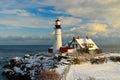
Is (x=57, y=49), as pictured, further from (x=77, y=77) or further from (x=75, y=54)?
(x=77, y=77)

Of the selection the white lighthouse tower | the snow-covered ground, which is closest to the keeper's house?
the white lighthouse tower

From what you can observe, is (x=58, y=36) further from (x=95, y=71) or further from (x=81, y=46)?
(x=95, y=71)

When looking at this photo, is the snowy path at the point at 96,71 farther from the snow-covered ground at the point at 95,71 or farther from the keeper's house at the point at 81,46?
the keeper's house at the point at 81,46

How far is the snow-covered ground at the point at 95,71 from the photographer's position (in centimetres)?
3457

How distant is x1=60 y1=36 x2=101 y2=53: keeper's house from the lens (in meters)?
57.6

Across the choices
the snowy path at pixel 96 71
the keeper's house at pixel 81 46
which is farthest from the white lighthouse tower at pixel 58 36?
the snowy path at pixel 96 71

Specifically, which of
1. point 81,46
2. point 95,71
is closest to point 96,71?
point 95,71

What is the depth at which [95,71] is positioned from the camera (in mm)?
39312

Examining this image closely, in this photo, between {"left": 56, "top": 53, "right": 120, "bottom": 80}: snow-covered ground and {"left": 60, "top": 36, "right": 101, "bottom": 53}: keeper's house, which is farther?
{"left": 60, "top": 36, "right": 101, "bottom": 53}: keeper's house

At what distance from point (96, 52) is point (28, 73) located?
17.6 meters

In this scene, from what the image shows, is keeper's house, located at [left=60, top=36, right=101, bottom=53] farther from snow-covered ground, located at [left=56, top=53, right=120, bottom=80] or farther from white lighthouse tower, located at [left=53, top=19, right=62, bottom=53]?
snow-covered ground, located at [left=56, top=53, right=120, bottom=80]

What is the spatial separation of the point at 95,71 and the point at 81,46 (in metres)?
19.7

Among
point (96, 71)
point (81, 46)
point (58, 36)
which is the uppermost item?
point (58, 36)

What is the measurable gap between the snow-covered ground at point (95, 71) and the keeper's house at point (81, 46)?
36.6ft
